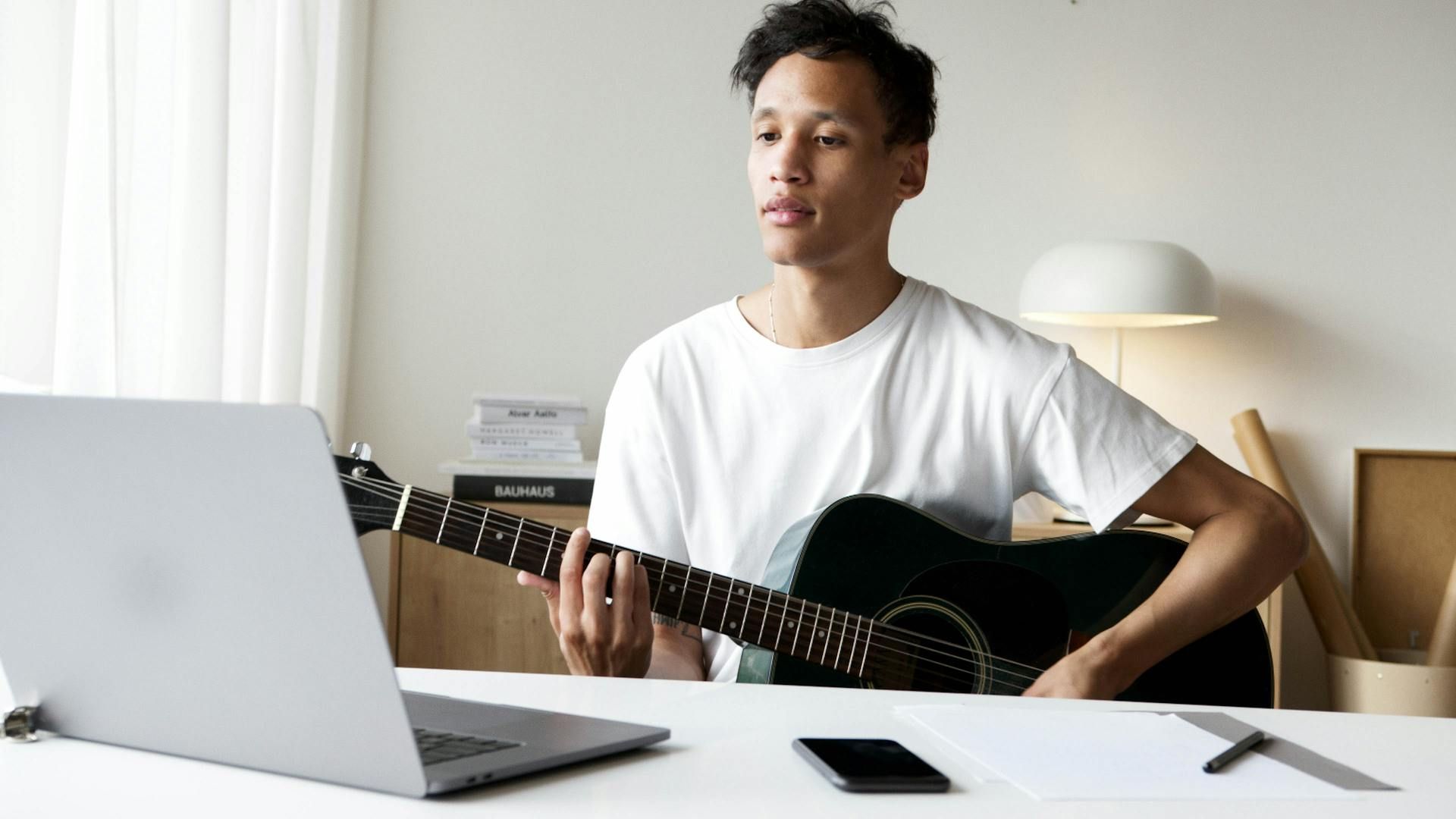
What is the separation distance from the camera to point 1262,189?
299cm

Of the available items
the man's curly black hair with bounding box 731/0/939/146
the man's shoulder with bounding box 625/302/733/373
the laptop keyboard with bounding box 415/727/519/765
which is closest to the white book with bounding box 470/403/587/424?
the man's shoulder with bounding box 625/302/733/373

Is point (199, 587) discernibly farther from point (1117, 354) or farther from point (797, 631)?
point (1117, 354)

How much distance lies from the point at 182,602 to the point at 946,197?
8.29 ft

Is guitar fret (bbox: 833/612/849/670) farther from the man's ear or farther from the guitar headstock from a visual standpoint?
the man's ear

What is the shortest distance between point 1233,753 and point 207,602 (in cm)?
58

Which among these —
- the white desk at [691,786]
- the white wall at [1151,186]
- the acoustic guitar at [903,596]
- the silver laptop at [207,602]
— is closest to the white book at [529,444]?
the white wall at [1151,186]

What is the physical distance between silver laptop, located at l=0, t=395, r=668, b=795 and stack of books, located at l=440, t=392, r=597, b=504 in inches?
68.9

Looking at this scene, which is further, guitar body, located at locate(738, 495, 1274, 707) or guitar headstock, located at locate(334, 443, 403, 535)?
guitar body, located at locate(738, 495, 1274, 707)

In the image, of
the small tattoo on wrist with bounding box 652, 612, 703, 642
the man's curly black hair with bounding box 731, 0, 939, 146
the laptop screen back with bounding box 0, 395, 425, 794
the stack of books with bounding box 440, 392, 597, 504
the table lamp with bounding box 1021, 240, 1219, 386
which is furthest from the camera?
the table lamp with bounding box 1021, 240, 1219, 386

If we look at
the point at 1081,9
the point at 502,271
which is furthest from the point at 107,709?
the point at 1081,9

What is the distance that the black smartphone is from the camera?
66cm

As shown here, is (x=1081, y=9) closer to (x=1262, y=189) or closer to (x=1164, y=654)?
(x=1262, y=189)

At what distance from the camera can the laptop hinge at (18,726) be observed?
0.71 meters

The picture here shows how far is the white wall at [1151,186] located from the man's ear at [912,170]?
118 cm
